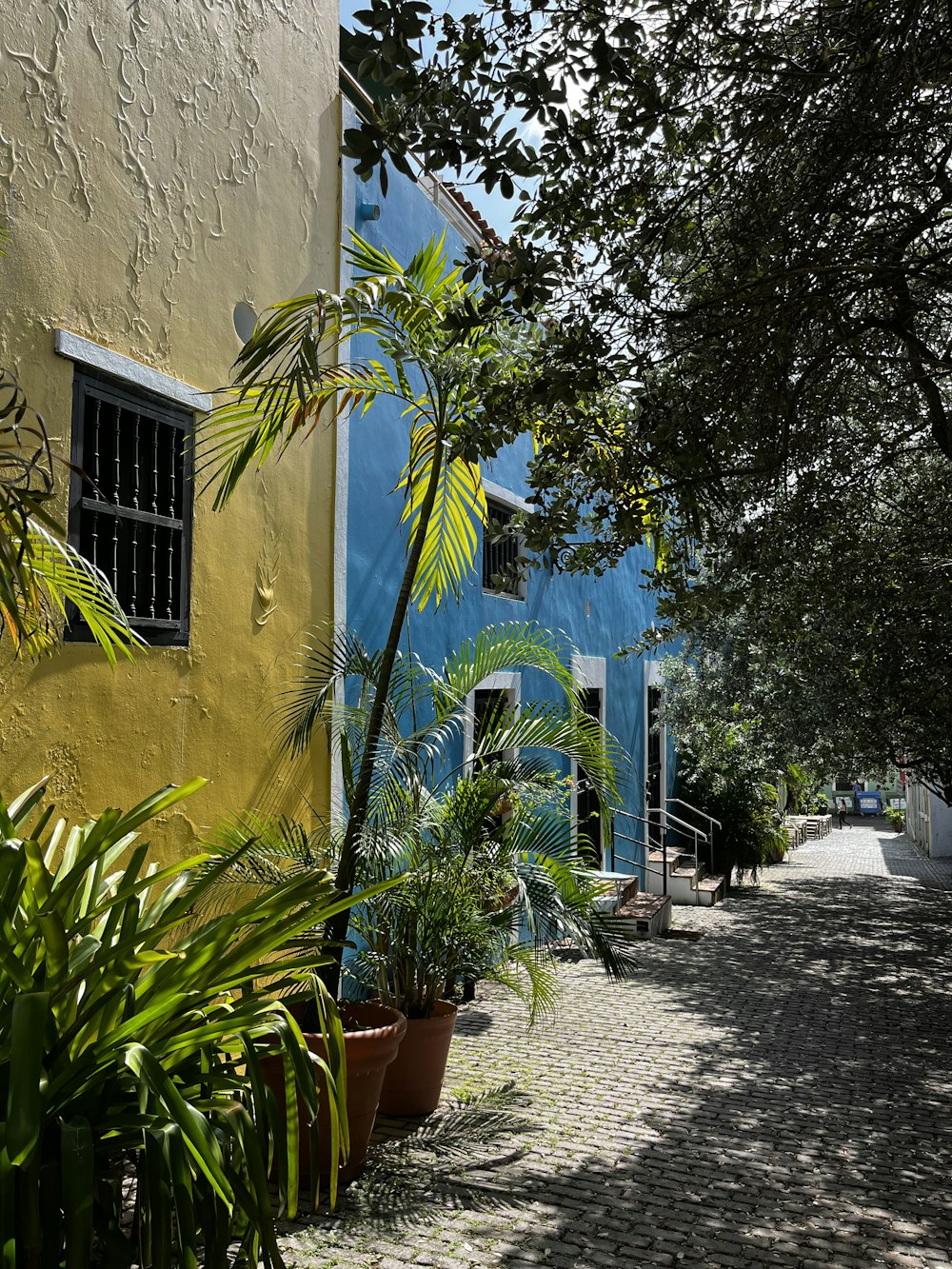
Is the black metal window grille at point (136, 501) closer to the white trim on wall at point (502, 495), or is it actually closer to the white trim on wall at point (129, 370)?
the white trim on wall at point (129, 370)

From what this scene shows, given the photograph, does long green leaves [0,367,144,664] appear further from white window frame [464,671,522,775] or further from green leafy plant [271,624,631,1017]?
white window frame [464,671,522,775]

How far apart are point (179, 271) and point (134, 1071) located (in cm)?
410

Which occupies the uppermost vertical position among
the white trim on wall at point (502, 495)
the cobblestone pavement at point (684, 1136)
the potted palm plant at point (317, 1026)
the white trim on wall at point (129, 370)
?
the white trim on wall at point (502, 495)

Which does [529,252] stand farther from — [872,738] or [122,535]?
[872,738]

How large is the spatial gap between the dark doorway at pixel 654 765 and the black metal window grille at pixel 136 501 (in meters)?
11.5

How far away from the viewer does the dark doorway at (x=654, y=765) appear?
16.0m

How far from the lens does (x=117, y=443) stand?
4.78 m

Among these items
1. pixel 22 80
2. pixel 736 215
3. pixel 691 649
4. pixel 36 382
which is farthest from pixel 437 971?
pixel 691 649

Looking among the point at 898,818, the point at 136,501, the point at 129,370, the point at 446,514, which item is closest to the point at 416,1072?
the point at 446,514

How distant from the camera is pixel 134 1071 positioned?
2.28 meters

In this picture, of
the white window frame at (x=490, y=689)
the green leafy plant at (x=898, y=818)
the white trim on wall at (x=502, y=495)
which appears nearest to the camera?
the white window frame at (x=490, y=689)

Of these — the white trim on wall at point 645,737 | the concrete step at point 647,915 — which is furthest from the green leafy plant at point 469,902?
the white trim on wall at point 645,737

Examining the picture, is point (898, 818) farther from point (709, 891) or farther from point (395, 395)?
point (395, 395)

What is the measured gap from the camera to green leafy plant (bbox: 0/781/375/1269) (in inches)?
87.0
